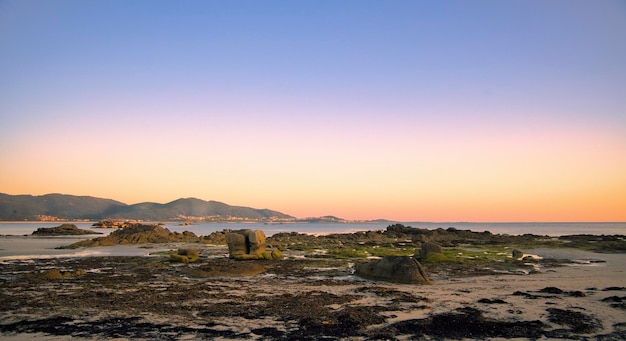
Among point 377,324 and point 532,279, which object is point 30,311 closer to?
point 377,324

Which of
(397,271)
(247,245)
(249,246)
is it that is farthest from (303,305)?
(247,245)

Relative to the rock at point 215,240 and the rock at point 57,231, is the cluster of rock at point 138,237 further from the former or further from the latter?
the rock at point 57,231

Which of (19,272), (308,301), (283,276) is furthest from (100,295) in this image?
(19,272)

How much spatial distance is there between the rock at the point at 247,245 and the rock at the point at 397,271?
12479 mm

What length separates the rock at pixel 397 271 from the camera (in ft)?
64.8

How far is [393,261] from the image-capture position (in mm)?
20906

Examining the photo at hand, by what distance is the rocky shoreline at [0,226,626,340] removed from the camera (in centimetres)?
1106

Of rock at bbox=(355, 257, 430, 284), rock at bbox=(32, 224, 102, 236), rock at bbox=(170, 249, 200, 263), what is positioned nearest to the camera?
rock at bbox=(355, 257, 430, 284)

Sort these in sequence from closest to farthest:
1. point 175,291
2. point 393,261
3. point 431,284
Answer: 1. point 175,291
2. point 431,284
3. point 393,261

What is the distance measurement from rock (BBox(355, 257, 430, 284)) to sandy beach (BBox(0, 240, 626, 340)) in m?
0.55

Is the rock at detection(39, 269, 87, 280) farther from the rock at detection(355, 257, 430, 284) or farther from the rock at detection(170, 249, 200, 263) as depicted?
the rock at detection(355, 257, 430, 284)

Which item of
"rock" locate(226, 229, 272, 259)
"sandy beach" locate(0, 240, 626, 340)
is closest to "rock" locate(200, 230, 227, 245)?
"rock" locate(226, 229, 272, 259)

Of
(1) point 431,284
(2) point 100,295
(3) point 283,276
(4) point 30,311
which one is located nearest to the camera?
(4) point 30,311

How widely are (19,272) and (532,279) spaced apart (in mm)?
26467
